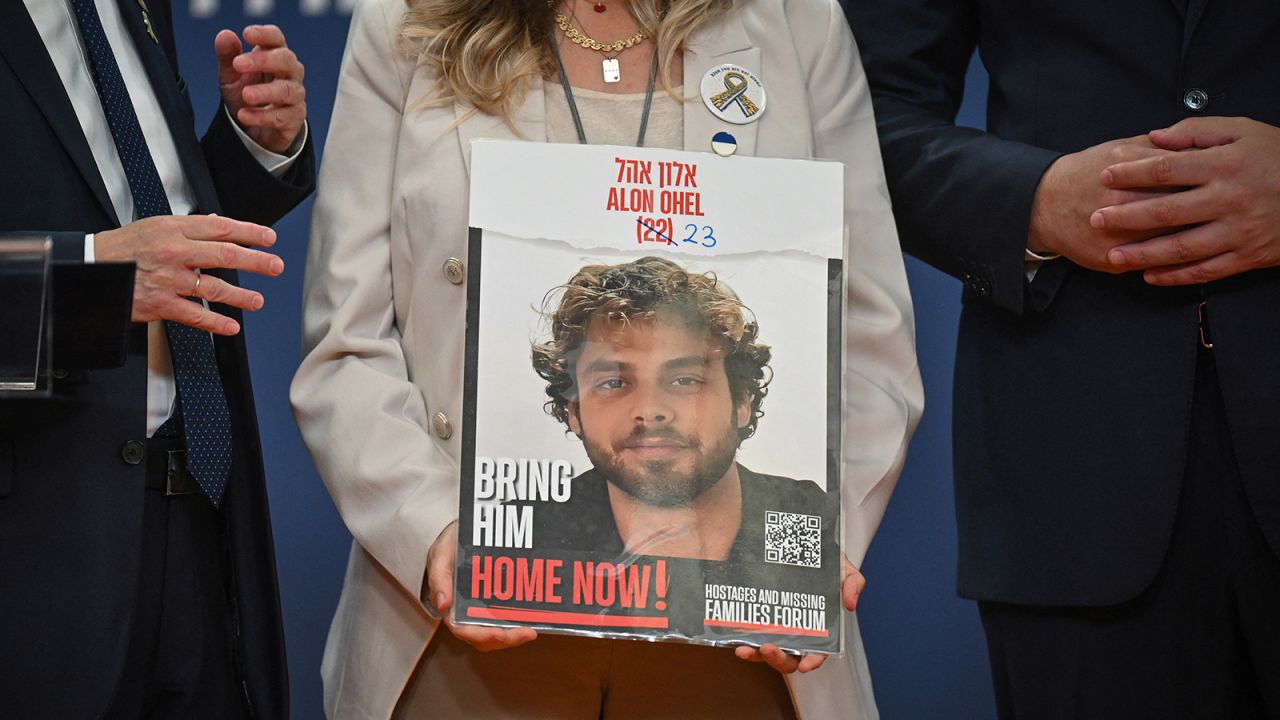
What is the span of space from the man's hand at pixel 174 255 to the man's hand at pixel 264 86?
0.35m

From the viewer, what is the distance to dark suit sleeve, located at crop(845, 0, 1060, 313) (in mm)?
1628

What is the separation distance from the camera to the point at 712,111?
5.40 feet

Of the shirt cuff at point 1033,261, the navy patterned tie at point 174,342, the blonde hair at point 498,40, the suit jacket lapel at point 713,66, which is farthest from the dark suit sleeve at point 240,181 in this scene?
the shirt cuff at point 1033,261

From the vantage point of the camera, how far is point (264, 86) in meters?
1.82

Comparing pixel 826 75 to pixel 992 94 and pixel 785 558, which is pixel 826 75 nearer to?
pixel 992 94

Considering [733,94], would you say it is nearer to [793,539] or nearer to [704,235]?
[704,235]

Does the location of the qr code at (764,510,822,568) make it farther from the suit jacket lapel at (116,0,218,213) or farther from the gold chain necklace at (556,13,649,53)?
the suit jacket lapel at (116,0,218,213)

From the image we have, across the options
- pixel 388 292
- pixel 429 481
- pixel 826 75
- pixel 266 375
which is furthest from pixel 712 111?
pixel 266 375

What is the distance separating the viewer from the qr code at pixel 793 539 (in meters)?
1.42

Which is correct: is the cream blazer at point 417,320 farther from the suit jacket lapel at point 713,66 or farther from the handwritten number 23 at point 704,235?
the handwritten number 23 at point 704,235

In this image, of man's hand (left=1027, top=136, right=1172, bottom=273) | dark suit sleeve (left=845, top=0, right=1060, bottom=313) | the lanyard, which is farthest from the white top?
man's hand (left=1027, top=136, right=1172, bottom=273)

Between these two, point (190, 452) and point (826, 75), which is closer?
point (190, 452)

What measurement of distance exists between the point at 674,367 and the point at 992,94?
2.19 feet

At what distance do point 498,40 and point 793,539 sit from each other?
710mm
